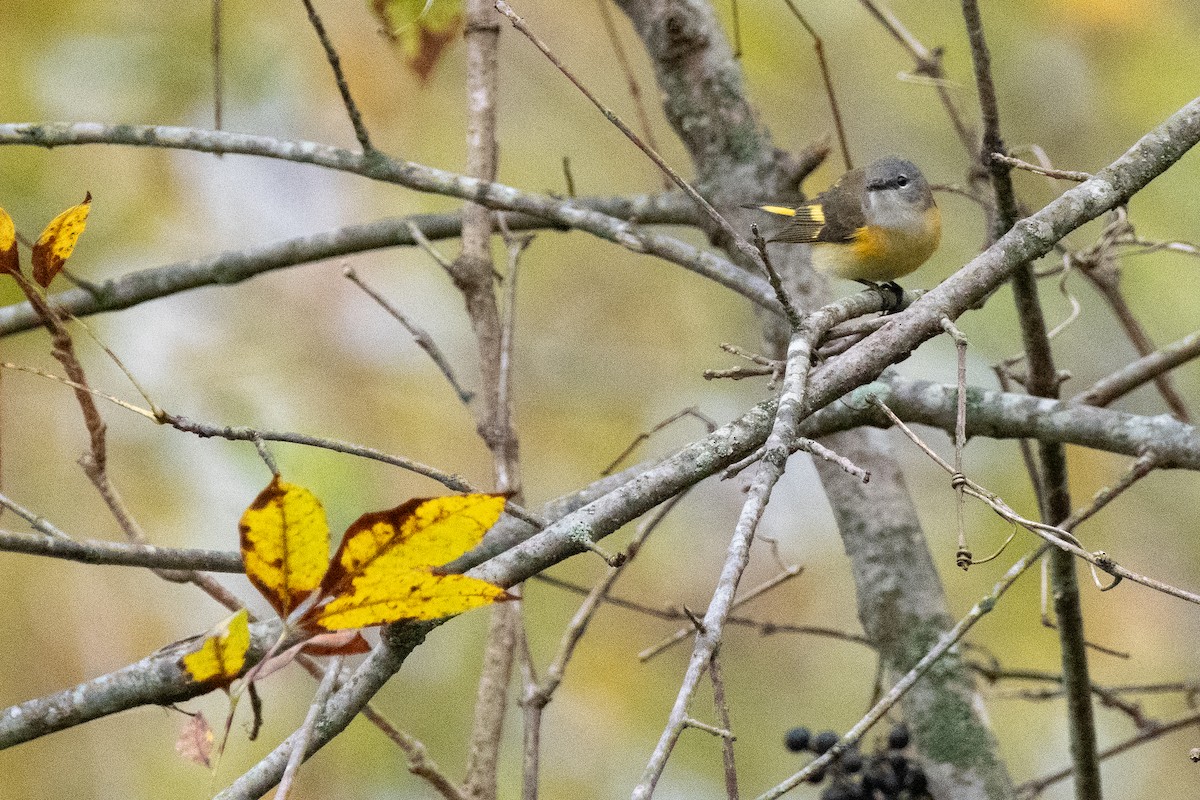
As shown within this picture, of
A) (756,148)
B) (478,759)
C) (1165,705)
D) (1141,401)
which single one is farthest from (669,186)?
(1165,705)

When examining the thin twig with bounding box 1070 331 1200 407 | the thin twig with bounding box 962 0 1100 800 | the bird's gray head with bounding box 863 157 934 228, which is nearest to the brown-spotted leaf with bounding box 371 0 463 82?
the bird's gray head with bounding box 863 157 934 228

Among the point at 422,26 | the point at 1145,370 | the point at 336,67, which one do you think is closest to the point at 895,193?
the point at 1145,370

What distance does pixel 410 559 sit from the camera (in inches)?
41.6

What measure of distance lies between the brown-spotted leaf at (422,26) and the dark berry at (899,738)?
2.14 metres

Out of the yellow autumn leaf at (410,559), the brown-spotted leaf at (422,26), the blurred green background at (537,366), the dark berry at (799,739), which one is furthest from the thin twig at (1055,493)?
the blurred green background at (537,366)

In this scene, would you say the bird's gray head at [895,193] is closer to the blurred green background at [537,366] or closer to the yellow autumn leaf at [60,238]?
A: the blurred green background at [537,366]

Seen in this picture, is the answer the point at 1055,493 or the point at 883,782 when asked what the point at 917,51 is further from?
the point at 883,782

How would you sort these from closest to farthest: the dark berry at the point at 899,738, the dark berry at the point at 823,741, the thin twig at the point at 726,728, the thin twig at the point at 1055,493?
the thin twig at the point at 726,728 < the thin twig at the point at 1055,493 < the dark berry at the point at 899,738 < the dark berry at the point at 823,741

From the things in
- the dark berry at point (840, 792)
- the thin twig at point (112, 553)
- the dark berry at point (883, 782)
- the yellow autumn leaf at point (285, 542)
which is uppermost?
the dark berry at point (883, 782)

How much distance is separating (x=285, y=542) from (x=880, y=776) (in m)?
1.84

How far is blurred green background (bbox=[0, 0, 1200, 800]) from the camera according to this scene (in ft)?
14.9

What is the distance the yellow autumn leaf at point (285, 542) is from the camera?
3.44 ft

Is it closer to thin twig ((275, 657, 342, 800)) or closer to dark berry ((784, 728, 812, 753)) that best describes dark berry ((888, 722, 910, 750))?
dark berry ((784, 728, 812, 753))

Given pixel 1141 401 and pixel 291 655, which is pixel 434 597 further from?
pixel 1141 401
